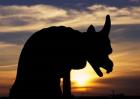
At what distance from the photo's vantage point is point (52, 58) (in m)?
19.6

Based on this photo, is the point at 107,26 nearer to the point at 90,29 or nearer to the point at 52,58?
the point at 90,29

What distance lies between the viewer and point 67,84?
19484 mm

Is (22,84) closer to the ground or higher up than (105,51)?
closer to the ground

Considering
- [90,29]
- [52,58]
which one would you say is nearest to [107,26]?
[90,29]

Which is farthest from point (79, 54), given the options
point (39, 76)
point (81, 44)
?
point (39, 76)

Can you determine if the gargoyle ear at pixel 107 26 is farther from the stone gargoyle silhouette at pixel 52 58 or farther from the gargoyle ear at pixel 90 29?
the gargoyle ear at pixel 90 29

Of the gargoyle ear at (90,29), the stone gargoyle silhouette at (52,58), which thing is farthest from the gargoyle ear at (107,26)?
the gargoyle ear at (90,29)

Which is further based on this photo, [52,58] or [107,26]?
[52,58]

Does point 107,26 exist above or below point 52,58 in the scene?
above

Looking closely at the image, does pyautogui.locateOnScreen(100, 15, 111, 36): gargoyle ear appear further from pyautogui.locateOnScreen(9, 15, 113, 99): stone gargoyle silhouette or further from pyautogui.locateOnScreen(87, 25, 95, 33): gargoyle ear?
pyautogui.locateOnScreen(87, 25, 95, 33): gargoyle ear

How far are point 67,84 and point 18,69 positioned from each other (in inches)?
77.1

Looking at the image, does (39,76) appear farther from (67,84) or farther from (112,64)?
(112,64)

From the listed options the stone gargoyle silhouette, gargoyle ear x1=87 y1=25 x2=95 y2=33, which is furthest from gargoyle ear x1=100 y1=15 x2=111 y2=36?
gargoyle ear x1=87 y1=25 x2=95 y2=33

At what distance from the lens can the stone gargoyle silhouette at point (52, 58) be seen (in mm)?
19484
